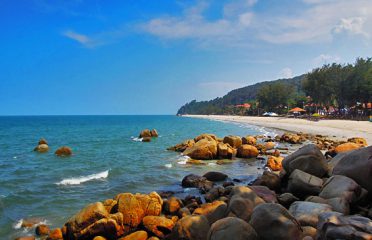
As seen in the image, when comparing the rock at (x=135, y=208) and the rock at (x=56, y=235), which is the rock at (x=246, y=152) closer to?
the rock at (x=135, y=208)

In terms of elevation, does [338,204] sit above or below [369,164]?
below

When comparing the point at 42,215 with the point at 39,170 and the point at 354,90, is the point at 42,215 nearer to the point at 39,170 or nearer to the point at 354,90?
the point at 39,170

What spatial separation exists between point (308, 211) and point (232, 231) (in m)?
2.28

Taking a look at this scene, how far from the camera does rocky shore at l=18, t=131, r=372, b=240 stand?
269 inches

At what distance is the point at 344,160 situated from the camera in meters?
10.5

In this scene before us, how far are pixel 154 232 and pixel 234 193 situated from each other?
257cm

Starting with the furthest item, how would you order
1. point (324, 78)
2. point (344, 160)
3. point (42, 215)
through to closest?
point (324, 78) → point (42, 215) → point (344, 160)

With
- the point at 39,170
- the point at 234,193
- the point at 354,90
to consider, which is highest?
the point at 354,90

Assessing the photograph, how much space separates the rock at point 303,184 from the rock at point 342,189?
2.66ft

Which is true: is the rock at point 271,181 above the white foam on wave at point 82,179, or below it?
above

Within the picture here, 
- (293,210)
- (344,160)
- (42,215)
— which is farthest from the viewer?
(42,215)

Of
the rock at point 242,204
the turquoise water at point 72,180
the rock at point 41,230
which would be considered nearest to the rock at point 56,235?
the rock at point 41,230

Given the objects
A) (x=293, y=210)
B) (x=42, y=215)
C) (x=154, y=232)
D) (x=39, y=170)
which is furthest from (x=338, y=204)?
(x=39, y=170)

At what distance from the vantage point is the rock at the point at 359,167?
9.37m
